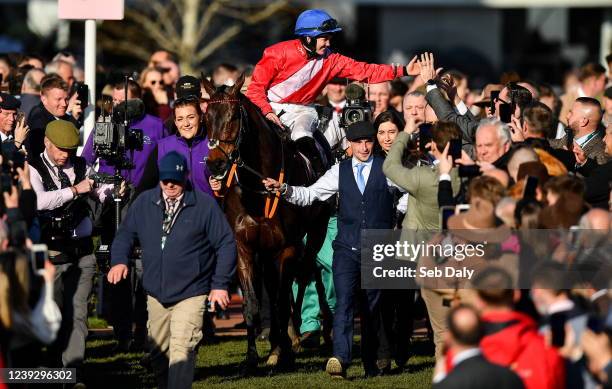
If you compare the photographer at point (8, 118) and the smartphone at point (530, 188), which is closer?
the smartphone at point (530, 188)

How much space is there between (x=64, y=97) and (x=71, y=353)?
137 inches

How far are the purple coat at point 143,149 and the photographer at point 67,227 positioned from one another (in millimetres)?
1376

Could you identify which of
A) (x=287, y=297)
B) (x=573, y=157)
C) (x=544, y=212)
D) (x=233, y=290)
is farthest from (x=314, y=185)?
(x=233, y=290)

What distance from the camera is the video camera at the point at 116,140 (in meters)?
12.3

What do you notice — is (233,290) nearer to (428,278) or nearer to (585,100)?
(585,100)

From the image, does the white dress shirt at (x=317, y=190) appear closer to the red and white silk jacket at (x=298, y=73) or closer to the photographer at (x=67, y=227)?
the red and white silk jacket at (x=298, y=73)

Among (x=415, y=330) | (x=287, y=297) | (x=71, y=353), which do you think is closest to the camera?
(x=71, y=353)

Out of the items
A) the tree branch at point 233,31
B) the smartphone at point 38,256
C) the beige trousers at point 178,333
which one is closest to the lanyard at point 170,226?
the beige trousers at point 178,333

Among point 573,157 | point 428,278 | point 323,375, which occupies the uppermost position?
point 573,157

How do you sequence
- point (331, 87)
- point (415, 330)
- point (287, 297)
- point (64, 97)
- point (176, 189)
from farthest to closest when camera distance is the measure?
point (331, 87), point (415, 330), point (64, 97), point (287, 297), point (176, 189)

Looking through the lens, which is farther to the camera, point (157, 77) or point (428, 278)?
point (157, 77)

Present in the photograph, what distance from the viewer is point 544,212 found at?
9109 mm

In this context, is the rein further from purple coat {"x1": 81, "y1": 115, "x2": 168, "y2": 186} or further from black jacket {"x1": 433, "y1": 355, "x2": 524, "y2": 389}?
black jacket {"x1": 433, "y1": 355, "x2": 524, "y2": 389}

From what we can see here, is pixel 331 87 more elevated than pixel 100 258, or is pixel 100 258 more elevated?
pixel 331 87
